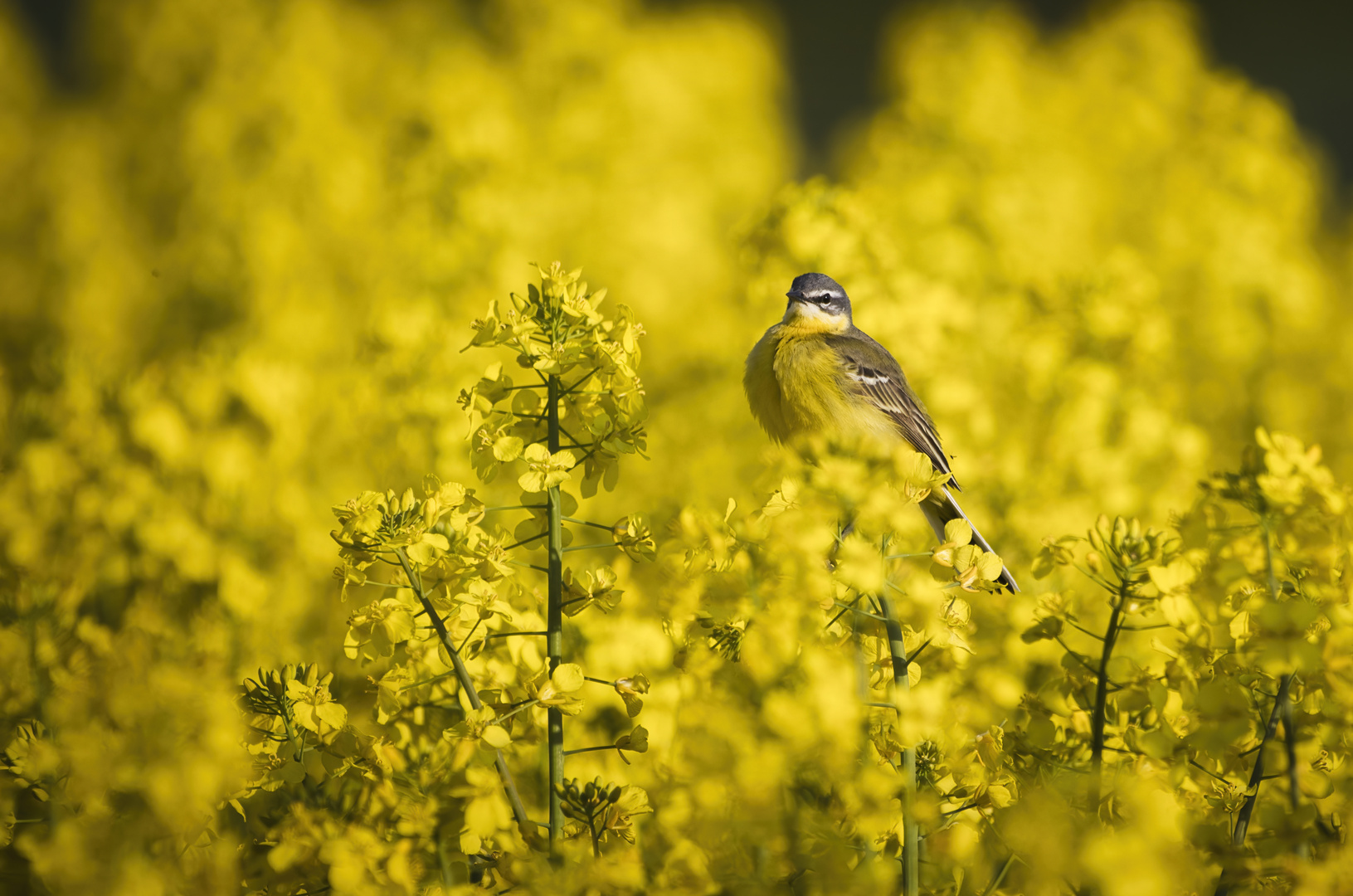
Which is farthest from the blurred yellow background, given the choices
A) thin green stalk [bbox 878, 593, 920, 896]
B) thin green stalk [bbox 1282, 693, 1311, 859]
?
thin green stalk [bbox 1282, 693, 1311, 859]

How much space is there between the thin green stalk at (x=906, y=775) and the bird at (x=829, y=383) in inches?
40.1

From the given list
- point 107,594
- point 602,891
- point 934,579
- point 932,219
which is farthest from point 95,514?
point 932,219

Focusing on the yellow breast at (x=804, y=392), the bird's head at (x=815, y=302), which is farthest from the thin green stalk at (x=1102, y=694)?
the bird's head at (x=815, y=302)

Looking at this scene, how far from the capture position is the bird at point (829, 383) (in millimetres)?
2496

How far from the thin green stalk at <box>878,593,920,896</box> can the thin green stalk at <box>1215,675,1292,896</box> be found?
0.44 metres

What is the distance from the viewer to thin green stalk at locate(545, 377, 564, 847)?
1.42m

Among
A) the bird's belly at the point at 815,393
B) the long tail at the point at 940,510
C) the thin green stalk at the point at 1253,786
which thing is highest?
the bird's belly at the point at 815,393

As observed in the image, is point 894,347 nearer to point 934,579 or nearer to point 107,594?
point 934,579

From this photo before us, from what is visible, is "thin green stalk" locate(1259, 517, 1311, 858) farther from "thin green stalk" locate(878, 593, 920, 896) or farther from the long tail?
the long tail

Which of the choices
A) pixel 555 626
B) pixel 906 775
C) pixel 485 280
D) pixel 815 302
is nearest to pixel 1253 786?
pixel 906 775

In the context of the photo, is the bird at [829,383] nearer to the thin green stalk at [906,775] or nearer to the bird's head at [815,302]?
the bird's head at [815,302]

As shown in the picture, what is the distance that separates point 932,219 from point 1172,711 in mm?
4416

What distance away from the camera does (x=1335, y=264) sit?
8047mm

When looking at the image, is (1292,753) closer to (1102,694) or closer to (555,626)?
(1102,694)
